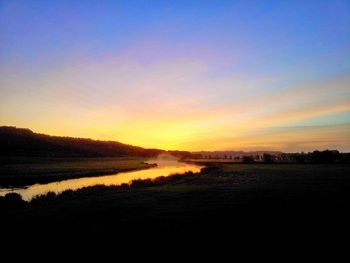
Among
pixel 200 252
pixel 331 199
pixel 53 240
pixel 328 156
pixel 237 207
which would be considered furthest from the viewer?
pixel 328 156

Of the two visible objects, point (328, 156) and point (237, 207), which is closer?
point (237, 207)

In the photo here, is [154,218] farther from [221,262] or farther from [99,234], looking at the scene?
[221,262]

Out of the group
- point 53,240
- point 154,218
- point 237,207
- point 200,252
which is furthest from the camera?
point 237,207

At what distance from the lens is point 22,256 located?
14492 millimetres

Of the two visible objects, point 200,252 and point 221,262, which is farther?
point 200,252

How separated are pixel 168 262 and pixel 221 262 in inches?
80.7

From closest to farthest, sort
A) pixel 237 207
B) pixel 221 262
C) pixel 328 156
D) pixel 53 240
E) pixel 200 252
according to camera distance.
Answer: pixel 221 262, pixel 200 252, pixel 53 240, pixel 237 207, pixel 328 156

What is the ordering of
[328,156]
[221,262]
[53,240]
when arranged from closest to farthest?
[221,262] < [53,240] < [328,156]

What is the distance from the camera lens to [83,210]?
83.3ft

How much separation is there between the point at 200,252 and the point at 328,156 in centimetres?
10768

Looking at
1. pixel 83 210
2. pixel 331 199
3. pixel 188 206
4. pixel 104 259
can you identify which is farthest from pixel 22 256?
pixel 331 199

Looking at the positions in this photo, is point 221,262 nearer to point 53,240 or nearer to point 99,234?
point 99,234

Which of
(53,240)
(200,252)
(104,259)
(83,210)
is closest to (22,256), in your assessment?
(53,240)

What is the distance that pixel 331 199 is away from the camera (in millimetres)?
27188
